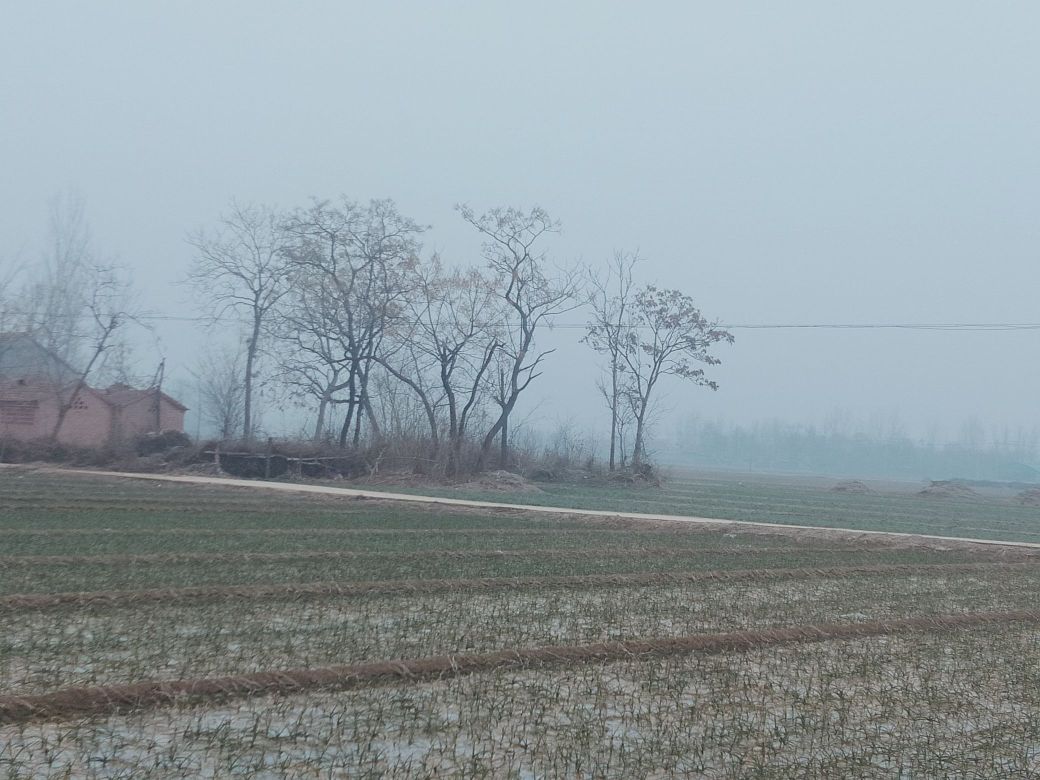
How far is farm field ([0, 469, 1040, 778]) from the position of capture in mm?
6027

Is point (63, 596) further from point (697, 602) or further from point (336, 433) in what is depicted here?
point (336, 433)

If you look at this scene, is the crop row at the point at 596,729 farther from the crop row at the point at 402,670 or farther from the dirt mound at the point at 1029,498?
the dirt mound at the point at 1029,498

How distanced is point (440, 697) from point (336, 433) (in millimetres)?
45813

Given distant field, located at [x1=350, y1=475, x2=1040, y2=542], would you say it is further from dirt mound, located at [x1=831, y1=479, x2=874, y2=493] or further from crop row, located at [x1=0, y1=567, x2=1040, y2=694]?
dirt mound, located at [x1=831, y1=479, x2=874, y2=493]

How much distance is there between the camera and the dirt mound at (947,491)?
63.6 metres

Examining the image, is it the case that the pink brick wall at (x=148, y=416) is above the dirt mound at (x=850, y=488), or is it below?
above

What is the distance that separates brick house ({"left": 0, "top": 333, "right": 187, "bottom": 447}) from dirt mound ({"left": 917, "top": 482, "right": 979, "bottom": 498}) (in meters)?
A: 40.9

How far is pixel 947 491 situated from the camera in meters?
65.1

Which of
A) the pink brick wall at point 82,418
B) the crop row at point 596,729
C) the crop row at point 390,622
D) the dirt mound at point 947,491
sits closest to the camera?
the crop row at point 596,729

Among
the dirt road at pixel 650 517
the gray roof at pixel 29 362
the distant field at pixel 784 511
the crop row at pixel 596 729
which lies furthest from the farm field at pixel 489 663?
the gray roof at pixel 29 362

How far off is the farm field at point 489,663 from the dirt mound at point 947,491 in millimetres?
49123

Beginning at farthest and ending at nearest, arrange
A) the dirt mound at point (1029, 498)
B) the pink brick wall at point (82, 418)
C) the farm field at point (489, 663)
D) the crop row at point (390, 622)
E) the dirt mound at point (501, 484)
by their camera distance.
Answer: the dirt mound at point (1029, 498) < the pink brick wall at point (82, 418) < the dirt mound at point (501, 484) < the crop row at point (390, 622) < the farm field at point (489, 663)

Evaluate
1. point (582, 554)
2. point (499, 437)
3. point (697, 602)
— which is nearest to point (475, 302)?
point (499, 437)

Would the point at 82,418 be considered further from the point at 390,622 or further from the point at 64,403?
the point at 390,622
